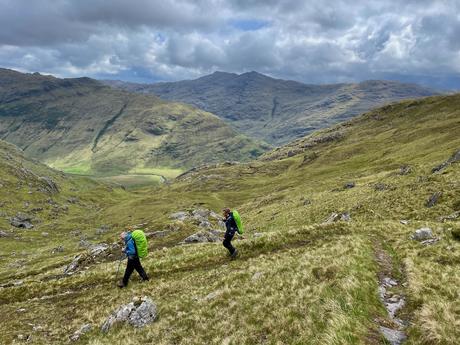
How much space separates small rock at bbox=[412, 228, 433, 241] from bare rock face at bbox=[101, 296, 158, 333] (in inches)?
759

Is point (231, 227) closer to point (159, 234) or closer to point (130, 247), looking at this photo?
point (130, 247)

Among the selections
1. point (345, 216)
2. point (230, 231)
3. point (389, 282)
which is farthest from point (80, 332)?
point (345, 216)

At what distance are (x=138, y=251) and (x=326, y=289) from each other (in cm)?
1283

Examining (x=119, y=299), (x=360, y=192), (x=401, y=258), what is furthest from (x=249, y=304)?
(x=360, y=192)

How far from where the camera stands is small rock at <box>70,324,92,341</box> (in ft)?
65.0

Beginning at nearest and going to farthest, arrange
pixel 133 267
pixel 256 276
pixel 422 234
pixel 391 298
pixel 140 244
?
pixel 391 298
pixel 256 276
pixel 140 244
pixel 133 267
pixel 422 234

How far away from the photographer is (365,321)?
14.8 metres

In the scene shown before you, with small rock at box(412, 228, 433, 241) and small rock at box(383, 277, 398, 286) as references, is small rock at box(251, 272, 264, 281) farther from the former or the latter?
small rock at box(412, 228, 433, 241)

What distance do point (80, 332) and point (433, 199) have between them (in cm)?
3945

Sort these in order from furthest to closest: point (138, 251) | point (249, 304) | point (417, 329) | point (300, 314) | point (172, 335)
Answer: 1. point (138, 251)
2. point (249, 304)
3. point (172, 335)
4. point (300, 314)
5. point (417, 329)

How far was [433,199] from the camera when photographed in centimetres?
4384

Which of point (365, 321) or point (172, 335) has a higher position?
point (365, 321)

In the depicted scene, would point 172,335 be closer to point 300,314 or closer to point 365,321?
point 300,314

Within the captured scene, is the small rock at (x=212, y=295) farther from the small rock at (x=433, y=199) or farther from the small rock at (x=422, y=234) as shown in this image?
the small rock at (x=433, y=199)
